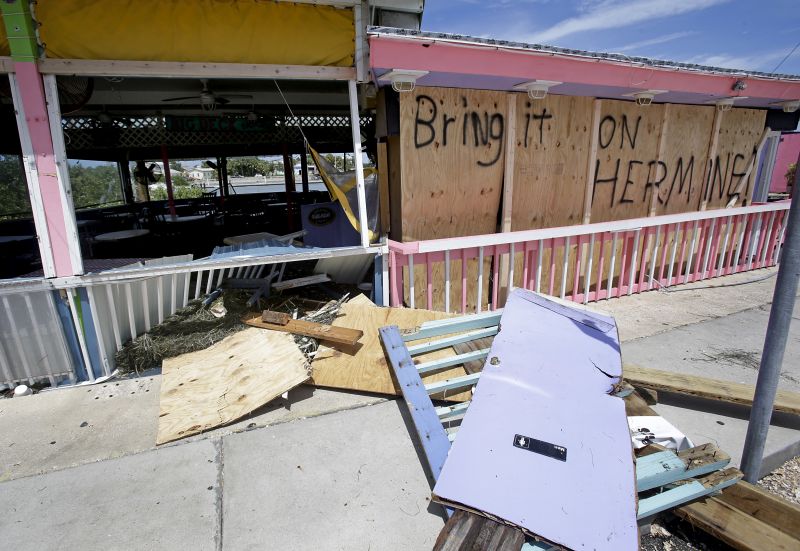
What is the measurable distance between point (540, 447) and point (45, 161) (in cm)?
403

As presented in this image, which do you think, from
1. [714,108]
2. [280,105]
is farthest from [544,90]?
[280,105]

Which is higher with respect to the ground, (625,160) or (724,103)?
(724,103)

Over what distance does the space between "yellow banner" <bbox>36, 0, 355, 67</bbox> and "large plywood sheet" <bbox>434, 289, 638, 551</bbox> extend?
293cm

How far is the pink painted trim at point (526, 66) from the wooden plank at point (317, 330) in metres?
2.28

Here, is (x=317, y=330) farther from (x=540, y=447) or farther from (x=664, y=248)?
(x=664, y=248)

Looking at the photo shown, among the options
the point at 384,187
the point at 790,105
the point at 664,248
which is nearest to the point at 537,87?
the point at 384,187

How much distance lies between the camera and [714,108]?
5762 mm

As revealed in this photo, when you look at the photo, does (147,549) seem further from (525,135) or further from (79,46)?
(525,135)

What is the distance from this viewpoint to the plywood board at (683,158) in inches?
220

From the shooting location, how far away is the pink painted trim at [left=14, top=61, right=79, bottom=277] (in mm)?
2994

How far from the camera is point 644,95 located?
15.7 feet

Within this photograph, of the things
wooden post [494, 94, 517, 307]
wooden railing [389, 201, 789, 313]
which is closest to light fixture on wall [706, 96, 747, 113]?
wooden railing [389, 201, 789, 313]

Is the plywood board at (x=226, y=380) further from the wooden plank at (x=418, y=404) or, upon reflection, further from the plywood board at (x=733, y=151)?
the plywood board at (x=733, y=151)

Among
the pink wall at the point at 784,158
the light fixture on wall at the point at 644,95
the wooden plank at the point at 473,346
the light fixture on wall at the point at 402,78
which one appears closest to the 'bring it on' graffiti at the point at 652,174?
the light fixture on wall at the point at 644,95
